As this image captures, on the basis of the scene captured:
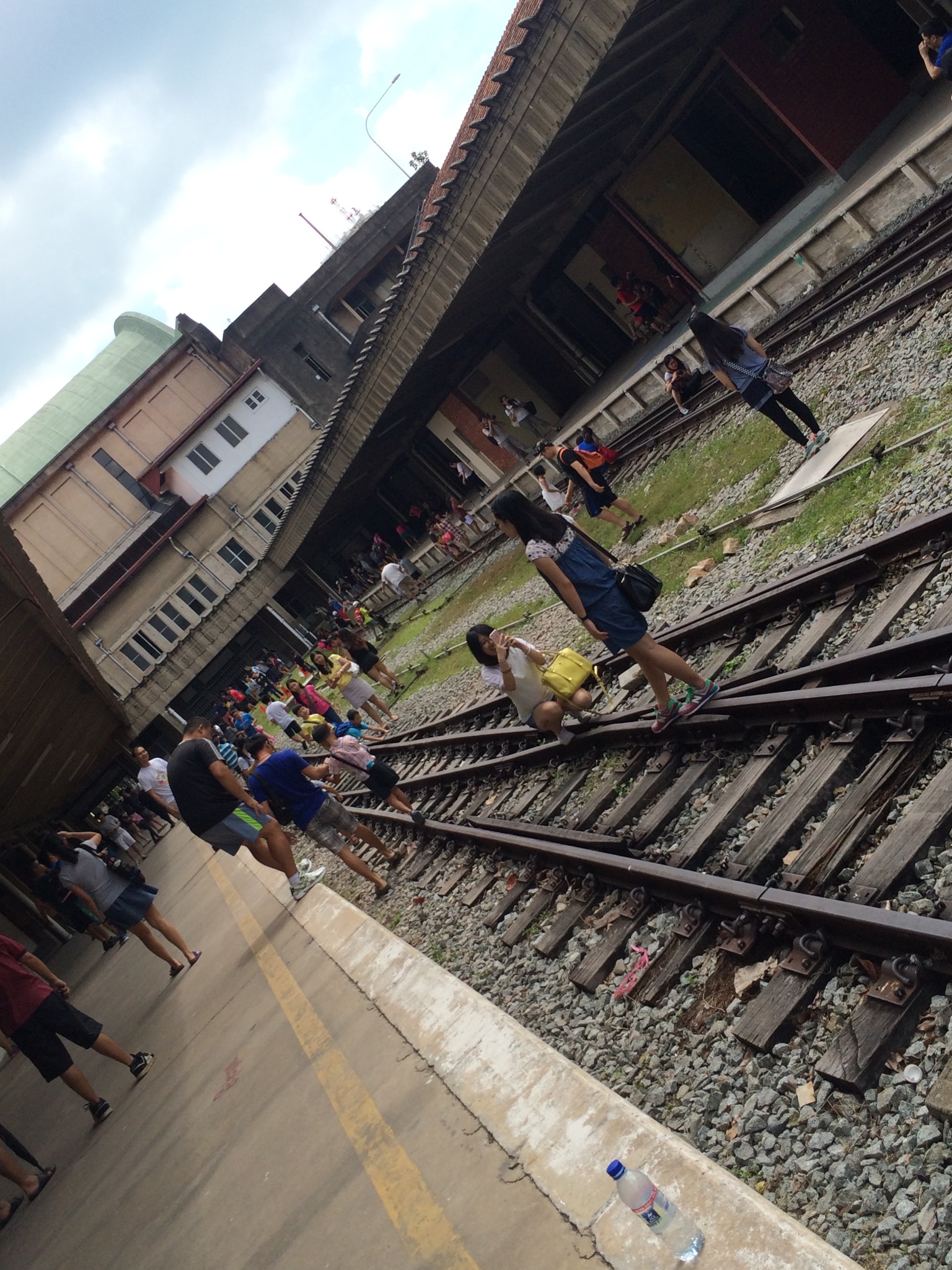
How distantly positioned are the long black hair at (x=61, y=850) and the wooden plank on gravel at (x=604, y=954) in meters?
7.04

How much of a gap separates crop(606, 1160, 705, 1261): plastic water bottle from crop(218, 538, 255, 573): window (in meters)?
46.2

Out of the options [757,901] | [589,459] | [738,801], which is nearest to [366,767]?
[589,459]

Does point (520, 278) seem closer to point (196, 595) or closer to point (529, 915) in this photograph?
point (529, 915)

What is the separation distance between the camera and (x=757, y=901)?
13.3ft

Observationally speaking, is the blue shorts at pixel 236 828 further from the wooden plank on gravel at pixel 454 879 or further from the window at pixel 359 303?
the window at pixel 359 303

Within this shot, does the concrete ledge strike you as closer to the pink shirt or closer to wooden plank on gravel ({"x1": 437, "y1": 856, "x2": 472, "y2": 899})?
wooden plank on gravel ({"x1": 437, "y1": 856, "x2": 472, "y2": 899})

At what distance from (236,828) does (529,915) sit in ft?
14.7

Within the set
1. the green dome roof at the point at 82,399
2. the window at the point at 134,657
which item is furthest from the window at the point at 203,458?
the green dome roof at the point at 82,399

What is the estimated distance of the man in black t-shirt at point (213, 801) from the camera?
28.6ft

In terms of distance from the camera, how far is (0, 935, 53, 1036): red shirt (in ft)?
24.5

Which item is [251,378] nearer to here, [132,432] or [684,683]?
[132,432]

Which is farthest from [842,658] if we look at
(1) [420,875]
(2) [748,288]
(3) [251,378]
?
(3) [251,378]

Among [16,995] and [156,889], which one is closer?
[16,995]

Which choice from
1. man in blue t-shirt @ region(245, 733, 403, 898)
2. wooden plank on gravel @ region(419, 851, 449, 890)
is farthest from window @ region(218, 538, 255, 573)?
wooden plank on gravel @ region(419, 851, 449, 890)
